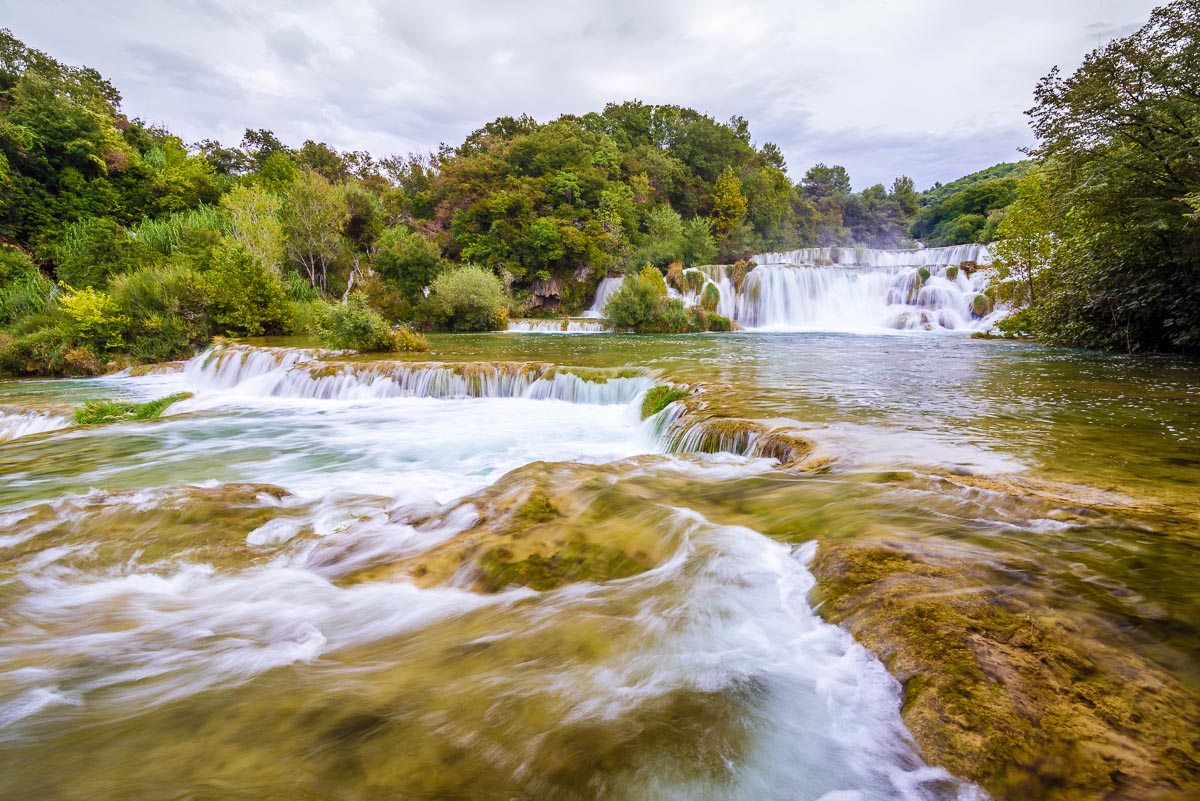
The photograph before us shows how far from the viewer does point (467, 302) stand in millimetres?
23594

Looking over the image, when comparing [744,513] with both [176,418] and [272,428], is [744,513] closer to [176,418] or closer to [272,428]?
[272,428]

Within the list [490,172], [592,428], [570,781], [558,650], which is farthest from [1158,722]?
[490,172]

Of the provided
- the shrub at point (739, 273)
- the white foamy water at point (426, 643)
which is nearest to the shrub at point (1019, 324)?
the shrub at point (739, 273)

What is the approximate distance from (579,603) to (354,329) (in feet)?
45.2

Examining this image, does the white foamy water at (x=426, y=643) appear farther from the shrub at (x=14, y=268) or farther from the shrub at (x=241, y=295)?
the shrub at (x=14, y=268)

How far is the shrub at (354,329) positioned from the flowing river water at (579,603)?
8401 millimetres

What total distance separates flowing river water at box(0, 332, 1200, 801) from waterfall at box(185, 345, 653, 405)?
371 centimetres

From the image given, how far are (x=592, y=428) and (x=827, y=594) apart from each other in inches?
221

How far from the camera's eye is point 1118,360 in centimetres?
983

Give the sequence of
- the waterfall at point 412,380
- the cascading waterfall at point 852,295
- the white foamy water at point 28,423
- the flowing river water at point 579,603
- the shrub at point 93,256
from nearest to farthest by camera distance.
Answer: the flowing river water at point 579,603 < the white foamy water at point 28,423 < the waterfall at point 412,380 < the shrub at point 93,256 < the cascading waterfall at point 852,295

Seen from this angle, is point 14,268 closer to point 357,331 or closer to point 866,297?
point 357,331

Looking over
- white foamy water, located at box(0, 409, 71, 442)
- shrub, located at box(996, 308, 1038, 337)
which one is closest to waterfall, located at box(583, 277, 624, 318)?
shrub, located at box(996, 308, 1038, 337)

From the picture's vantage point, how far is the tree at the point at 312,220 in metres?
28.5

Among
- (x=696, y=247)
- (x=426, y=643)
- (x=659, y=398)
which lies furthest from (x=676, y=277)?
(x=426, y=643)
